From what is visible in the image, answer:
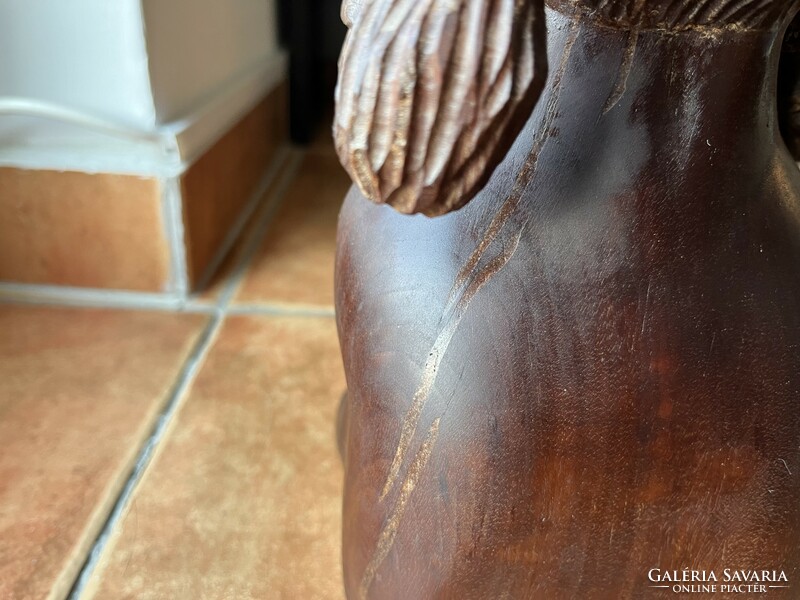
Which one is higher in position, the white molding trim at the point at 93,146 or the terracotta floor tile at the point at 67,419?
the white molding trim at the point at 93,146

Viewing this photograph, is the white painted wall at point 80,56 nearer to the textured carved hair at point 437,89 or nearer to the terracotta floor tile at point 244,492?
the terracotta floor tile at point 244,492

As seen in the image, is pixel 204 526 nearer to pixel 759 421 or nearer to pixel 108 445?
pixel 108 445

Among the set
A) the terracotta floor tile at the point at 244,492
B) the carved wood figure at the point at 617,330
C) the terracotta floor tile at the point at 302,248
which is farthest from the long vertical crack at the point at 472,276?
the terracotta floor tile at the point at 302,248

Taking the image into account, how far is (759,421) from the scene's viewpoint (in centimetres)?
22

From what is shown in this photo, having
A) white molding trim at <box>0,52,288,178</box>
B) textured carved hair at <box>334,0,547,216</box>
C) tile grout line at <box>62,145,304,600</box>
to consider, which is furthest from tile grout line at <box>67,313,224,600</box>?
textured carved hair at <box>334,0,547,216</box>

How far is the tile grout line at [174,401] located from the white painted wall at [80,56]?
170 mm

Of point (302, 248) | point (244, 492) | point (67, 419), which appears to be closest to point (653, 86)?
point (244, 492)

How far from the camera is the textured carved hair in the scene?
16cm

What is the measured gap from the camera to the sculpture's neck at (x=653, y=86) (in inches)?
8.1

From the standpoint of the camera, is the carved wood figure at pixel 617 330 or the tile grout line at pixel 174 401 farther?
the tile grout line at pixel 174 401

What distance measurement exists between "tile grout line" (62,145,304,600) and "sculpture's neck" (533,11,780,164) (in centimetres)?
33

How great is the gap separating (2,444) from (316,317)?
259 millimetres

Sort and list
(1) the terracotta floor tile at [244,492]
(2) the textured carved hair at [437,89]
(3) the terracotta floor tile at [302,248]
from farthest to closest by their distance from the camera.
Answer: (3) the terracotta floor tile at [302,248]
(1) the terracotta floor tile at [244,492]
(2) the textured carved hair at [437,89]

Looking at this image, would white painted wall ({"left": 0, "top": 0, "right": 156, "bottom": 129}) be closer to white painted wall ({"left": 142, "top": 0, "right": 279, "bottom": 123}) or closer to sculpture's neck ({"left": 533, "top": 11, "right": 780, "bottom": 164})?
white painted wall ({"left": 142, "top": 0, "right": 279, "bottom": 123})
